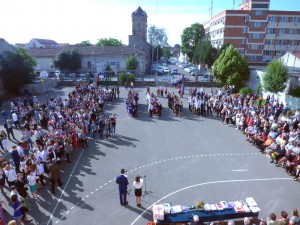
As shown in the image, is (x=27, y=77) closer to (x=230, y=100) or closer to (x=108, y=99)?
(x=108, y=99)

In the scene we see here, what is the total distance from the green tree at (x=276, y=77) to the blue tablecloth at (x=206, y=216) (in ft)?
66.1

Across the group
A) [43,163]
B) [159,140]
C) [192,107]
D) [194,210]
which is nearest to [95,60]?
[192,107]

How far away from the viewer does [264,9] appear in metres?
54.2

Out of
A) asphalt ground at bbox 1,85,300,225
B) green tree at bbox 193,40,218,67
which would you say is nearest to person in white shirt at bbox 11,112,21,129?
asphalt ground at bbox 1,85,300,225

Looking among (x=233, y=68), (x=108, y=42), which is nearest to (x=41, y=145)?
(x=233, y=68)

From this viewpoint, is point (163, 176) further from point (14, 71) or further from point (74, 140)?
point (14, 71)

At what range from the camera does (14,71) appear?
32594mm

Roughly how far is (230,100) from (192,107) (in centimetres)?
360

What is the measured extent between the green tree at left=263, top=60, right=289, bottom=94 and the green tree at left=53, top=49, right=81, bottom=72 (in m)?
38.2

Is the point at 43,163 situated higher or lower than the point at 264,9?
lower

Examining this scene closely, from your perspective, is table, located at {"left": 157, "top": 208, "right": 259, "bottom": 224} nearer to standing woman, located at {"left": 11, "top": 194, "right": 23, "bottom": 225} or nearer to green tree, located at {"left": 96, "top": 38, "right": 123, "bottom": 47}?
standing woman, located at {"left": 11, "top": 194, "right": 23, "bottom": 225}

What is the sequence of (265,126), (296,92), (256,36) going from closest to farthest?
(265,126) → (296,92) → (256,36)

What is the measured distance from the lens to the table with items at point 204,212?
8453mm

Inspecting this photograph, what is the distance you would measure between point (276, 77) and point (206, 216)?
69.7ft
